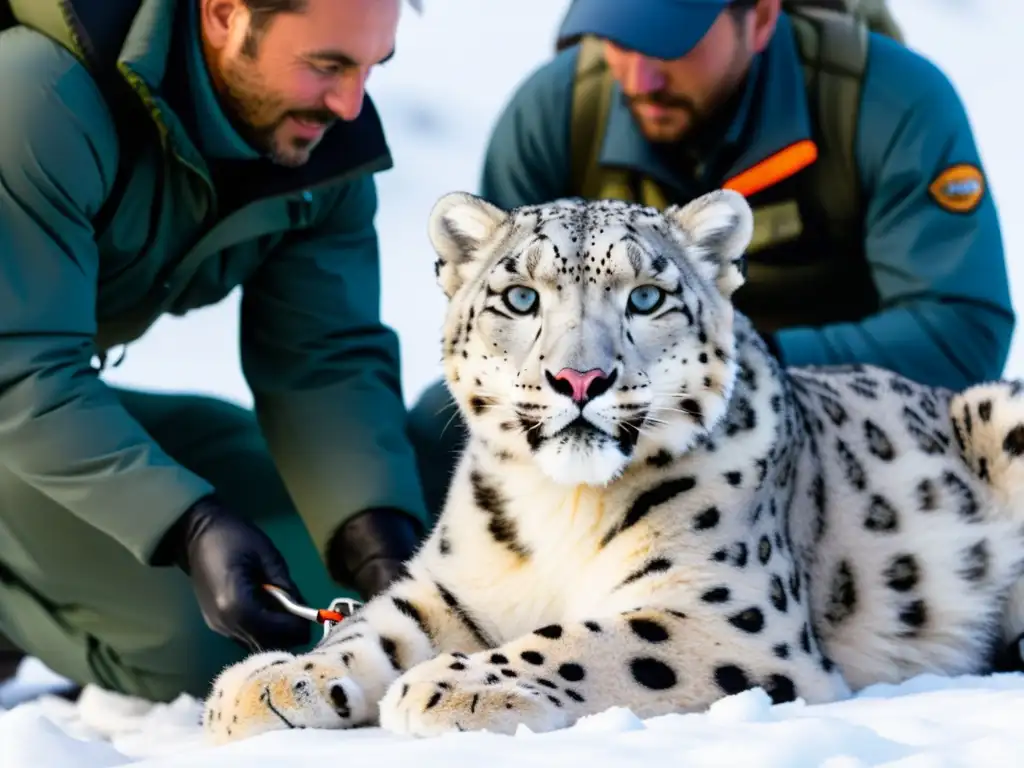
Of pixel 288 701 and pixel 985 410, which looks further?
pixel 985 410

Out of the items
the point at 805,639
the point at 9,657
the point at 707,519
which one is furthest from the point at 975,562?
the point at 9,657

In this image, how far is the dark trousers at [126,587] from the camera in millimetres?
3455

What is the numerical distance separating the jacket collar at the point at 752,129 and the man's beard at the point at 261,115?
3.04 feet

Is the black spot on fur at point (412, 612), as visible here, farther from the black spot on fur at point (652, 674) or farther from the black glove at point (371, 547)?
the black glove at point (371, 547)

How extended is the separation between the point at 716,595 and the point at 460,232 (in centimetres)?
69

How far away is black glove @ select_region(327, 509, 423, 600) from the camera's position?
127 inches

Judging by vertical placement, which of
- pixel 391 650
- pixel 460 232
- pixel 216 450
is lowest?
pixel 216 450

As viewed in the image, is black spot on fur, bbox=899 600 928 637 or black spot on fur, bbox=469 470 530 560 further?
black spot on fur, bbox=899 600 928 637

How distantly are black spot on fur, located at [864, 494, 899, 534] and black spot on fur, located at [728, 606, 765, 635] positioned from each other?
0.39 meters

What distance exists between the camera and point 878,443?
2.52 metres

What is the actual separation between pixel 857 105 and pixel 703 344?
1.90 m

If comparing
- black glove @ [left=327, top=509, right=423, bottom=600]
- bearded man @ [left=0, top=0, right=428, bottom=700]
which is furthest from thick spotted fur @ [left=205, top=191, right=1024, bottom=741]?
black glove @ [left=327, top=509, right=423, bottom=600]

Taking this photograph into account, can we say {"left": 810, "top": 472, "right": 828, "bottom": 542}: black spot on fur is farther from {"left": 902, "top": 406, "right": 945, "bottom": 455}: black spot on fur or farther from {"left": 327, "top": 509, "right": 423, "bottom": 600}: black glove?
Answer: {"left": 327, "top": 509, "right": 423, "bottom": 600}: black glove

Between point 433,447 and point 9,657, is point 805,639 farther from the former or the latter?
point 9,657
